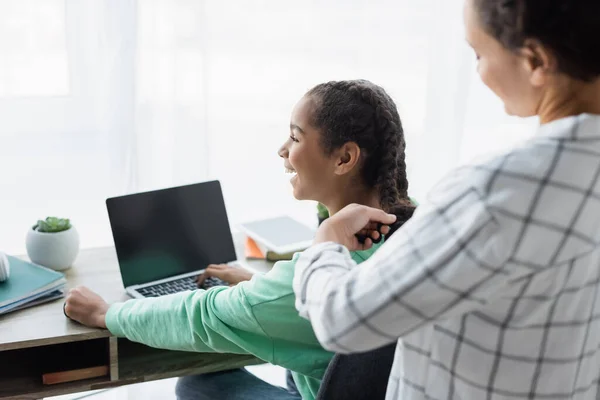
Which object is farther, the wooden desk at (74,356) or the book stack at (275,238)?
the book stack at (275,238)

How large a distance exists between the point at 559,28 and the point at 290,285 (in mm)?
713

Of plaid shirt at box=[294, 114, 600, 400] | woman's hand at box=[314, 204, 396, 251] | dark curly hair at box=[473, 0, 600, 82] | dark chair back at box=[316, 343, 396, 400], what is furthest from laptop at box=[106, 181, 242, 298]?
dark curly hair at box=[473, 0, 600, 82]

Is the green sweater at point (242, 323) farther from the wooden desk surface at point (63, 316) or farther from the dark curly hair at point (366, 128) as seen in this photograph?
the dark curly hair at point (366, 128)

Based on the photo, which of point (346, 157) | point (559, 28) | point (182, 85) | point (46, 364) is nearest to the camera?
point (559, 28)

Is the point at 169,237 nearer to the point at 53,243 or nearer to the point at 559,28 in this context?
the point at 53,243

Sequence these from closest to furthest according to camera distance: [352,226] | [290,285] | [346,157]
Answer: [352,226] → [290,285] → [346,157]

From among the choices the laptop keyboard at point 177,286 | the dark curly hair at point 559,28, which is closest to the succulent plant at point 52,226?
the laptop keyboard at point 177,286

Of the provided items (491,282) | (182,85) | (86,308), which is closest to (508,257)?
(491,282)

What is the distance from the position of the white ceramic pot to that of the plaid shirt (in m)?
0.98

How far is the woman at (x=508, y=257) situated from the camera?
0.82 meters

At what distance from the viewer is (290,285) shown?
1361 mm

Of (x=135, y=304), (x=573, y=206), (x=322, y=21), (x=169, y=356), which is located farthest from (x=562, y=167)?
(x=322, y=21)

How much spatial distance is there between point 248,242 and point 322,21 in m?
0.76

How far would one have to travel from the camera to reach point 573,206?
0.83 metres
